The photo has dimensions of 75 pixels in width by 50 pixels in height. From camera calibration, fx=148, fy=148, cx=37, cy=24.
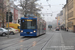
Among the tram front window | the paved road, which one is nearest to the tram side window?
the tram front window

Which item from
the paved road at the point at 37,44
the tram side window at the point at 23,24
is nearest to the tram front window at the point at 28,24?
the tram side window at the point at 23,24

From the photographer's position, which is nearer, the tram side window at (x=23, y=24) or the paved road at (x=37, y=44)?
the paved road at (x=37, y=44)

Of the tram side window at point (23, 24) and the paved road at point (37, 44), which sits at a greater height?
the tram side window at point (23, 24)

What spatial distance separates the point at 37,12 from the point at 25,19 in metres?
28.1

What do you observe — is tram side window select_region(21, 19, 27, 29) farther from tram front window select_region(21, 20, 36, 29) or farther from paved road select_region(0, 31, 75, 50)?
paved road select_region(0, 31, 75, 50)

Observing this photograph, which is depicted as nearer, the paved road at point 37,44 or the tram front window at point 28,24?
the paved road at point 37,44

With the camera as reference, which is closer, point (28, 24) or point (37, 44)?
point (37, 44)

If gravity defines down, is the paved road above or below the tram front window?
below

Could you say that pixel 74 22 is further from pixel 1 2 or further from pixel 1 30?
pixel 1 30

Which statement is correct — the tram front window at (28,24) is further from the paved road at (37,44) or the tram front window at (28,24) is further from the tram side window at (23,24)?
the paved road at (37,44)

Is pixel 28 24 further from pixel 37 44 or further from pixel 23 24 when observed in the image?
pixel 37 44

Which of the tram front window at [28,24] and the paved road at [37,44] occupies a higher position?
the tram front window at [28,24]

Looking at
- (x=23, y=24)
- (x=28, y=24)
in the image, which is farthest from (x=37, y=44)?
(x=23, y=24)

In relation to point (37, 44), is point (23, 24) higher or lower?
higher
